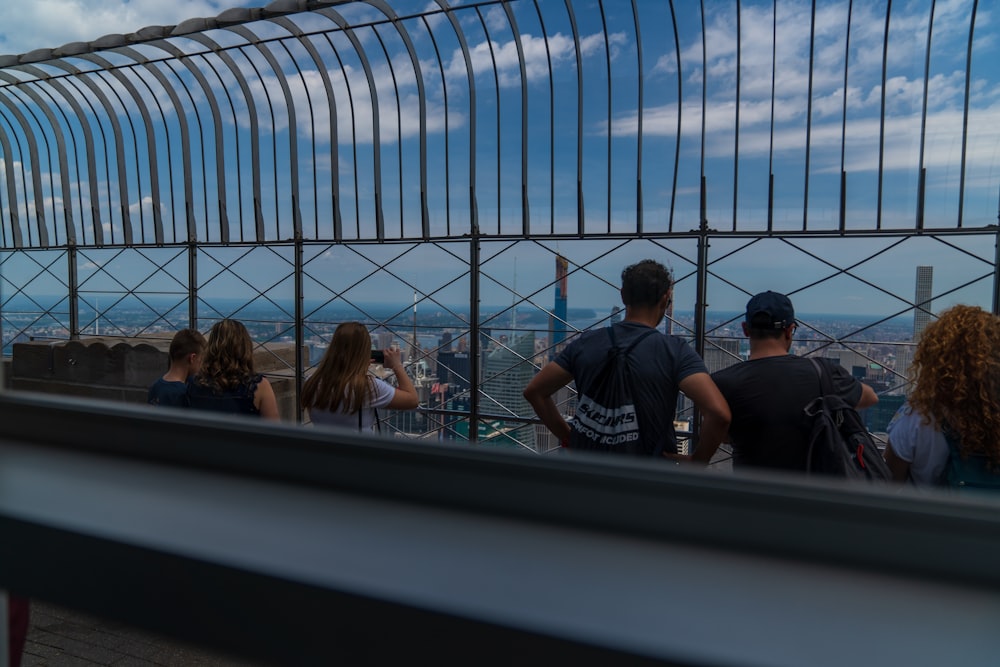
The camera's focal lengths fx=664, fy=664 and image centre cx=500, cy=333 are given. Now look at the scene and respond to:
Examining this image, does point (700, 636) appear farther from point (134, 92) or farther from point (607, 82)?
point (134, 92)

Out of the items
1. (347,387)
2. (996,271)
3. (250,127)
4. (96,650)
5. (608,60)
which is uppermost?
(608,60)

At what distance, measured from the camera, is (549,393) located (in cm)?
213

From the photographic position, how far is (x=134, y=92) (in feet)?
20.9

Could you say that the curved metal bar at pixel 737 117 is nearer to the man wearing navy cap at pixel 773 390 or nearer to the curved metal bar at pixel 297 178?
the man wearing navy cap at pixel 773 390

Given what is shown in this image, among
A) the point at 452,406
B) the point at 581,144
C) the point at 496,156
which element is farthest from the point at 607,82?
the point at 452,406

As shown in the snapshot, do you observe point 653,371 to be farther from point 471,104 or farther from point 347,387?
point 471,104

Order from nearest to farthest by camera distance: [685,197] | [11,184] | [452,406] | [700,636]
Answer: [700,636]
[685,197]
[452,406]
[11,184]

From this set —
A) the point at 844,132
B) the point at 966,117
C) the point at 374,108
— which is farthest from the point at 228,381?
the point at 966,117

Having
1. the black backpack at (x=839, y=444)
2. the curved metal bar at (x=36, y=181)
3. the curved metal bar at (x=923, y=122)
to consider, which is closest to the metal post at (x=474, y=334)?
the curved metal bar at (x=923, y=122)

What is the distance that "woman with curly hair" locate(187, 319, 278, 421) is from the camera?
220 centimetres

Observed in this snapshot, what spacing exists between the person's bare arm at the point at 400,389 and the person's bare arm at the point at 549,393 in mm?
492

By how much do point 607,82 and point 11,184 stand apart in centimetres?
661

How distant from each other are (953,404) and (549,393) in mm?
1072

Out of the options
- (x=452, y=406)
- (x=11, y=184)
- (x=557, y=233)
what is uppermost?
(x=11, y=184)
